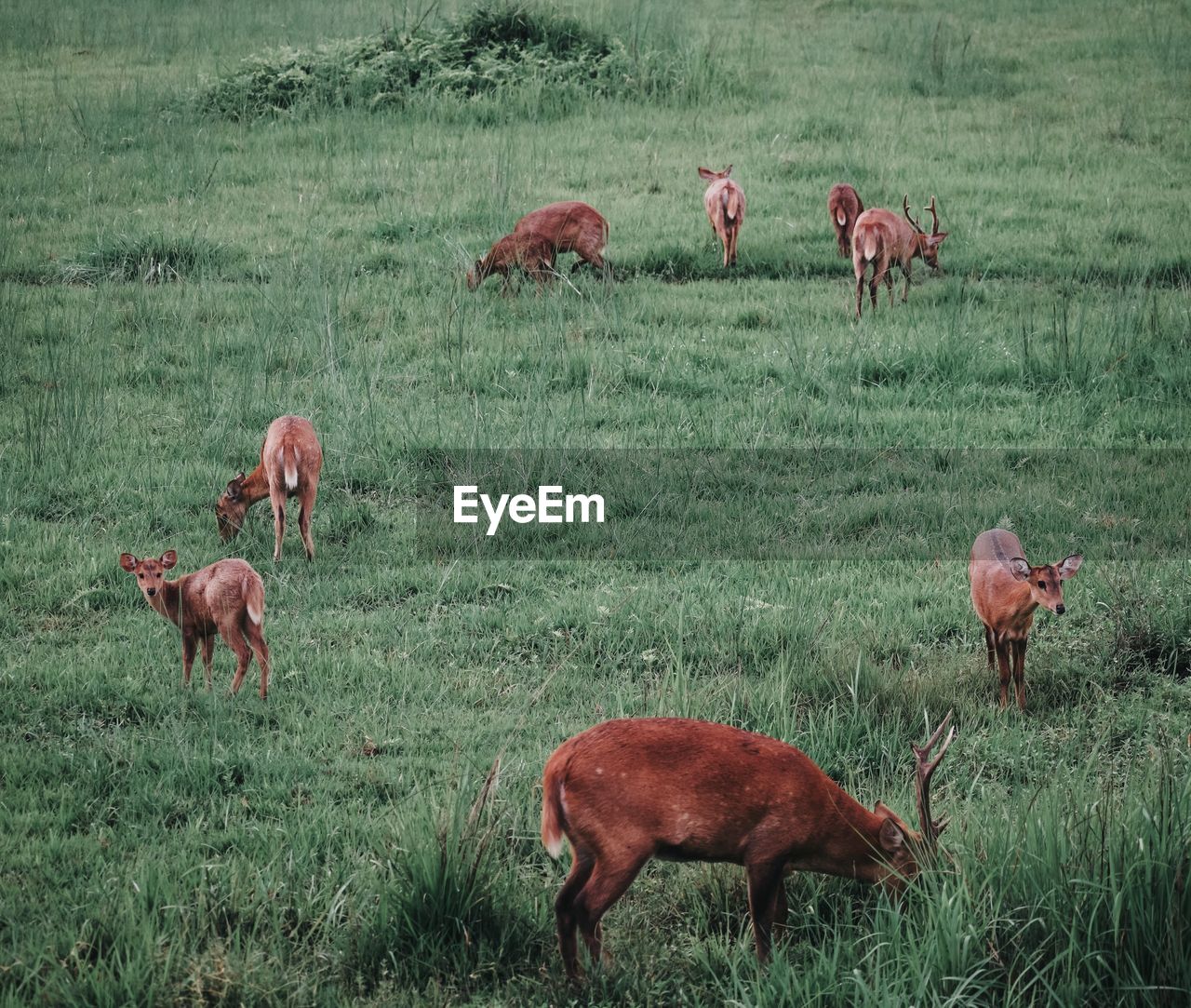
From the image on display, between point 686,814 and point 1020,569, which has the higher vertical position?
point 1020,569

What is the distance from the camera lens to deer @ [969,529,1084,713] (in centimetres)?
517

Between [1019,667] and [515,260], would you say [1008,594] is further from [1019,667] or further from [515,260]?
[515,260]

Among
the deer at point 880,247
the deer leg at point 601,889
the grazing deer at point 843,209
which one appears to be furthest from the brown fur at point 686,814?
the grazing deer at point 843,209

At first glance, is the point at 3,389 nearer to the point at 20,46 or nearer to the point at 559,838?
the point at 559,838

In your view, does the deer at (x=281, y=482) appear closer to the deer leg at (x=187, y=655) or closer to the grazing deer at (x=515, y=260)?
the deer leg at (x=187, y=655)

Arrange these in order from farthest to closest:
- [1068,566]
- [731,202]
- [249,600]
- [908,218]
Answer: [908,218] → [731,202] → [249,600] → [1068,566]

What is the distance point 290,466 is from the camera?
21.3ft

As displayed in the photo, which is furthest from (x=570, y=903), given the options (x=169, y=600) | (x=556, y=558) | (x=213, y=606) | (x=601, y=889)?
(x=556, y=558)

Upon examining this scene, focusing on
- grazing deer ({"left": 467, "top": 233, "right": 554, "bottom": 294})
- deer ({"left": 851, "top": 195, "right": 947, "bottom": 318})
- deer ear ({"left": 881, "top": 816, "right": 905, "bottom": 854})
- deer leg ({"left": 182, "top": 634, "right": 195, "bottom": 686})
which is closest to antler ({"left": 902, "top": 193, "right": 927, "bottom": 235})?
deer ({"left": 851, "top": 195, "right": 947, "bottom": 318})

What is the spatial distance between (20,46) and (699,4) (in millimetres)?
9168

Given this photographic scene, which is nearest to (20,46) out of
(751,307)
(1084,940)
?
(751,307)

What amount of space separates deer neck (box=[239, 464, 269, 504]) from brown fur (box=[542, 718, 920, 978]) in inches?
136

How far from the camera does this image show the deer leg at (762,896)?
3.76m

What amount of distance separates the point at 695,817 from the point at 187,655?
8.65ft
